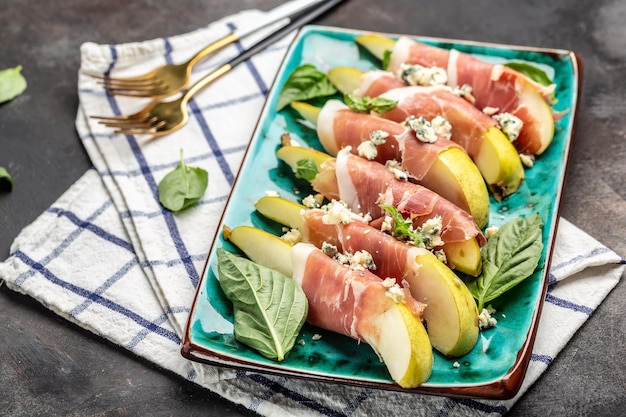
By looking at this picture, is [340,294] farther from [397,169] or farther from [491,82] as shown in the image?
[491,82]

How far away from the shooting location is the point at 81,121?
366 centimetres

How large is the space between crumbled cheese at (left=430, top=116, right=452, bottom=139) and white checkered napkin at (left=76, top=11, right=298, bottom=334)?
0.90 m

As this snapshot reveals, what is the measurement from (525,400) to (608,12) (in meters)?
2.37

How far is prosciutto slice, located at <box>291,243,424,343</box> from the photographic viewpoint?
244cm

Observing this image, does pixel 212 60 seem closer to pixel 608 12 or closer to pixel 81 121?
pixel 81 121

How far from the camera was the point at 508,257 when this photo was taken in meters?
2.68

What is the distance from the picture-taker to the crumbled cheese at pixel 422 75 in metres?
3.34

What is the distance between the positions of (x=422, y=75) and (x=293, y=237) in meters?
1.00

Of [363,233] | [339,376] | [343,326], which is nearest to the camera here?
[339,376]

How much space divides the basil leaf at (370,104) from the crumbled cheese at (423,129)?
186 millimetres

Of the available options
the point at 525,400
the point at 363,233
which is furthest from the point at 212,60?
the point at 525,400

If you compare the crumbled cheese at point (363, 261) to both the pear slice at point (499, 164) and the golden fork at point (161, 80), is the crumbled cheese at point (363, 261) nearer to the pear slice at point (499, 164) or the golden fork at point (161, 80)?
the pear slice at point (499, 164)

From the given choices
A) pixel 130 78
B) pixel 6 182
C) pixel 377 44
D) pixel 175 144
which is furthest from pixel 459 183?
pixel 6 182

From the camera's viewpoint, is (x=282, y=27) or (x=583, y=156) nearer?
(x=583, y=156)
